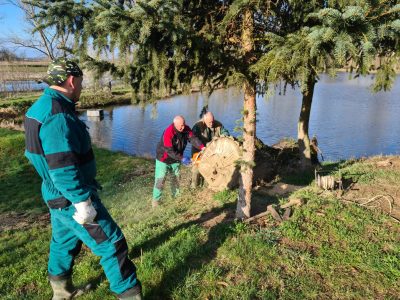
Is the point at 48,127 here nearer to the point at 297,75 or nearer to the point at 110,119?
the point at 297,75

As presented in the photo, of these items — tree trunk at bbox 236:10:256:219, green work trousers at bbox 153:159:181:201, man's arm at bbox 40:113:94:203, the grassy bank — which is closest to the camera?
man's arm at bbox 40:113:94:203

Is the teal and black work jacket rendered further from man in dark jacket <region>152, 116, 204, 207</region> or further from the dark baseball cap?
man in dark jacket <region>152, 116, 204, 207</region>

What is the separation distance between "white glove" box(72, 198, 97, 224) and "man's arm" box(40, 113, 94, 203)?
0.04m

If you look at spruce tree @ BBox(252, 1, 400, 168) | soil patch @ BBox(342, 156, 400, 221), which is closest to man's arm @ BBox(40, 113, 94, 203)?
spruce tree @ BBox(252, 1, 400, 168)

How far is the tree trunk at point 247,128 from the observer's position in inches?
188

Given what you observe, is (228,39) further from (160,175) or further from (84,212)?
(160,175)

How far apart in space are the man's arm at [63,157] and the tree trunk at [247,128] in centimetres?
244

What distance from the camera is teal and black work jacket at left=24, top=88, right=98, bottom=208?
3.03 m

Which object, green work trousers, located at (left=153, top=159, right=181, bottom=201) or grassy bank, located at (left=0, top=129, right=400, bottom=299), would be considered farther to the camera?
green work trousers, located at (left=153, top=159, right=181, bottom=201)

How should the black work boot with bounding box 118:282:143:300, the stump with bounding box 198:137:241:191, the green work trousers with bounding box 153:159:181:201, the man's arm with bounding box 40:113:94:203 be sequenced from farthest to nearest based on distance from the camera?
1. the green work trousers with bounding box 153:159:181:201
2. the stump with bounding box 198:137:241:191
3. the black work boot with bounding box 118:282:143:300
4. the man's arm with bounding box 40:113:94:203

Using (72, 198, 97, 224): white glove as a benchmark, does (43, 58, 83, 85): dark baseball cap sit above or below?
above

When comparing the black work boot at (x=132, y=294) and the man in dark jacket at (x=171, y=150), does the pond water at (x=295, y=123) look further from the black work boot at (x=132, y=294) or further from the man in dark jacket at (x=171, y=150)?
the black work boot at (x=132, y=294)

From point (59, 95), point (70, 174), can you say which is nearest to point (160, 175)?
point (59, 95)

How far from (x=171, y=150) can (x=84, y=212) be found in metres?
4.24
